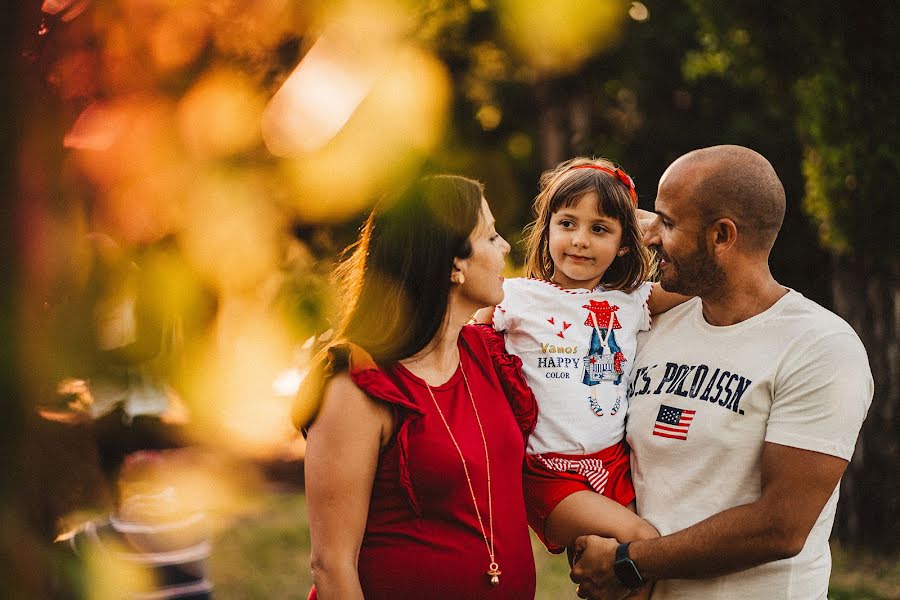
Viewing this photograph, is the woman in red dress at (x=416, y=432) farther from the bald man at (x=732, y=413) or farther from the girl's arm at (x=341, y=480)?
the bald man at (x=732, y=413)

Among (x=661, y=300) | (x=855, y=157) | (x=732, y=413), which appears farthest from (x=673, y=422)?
(x=855, y=157)

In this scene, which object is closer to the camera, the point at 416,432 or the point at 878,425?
the point at 416,432

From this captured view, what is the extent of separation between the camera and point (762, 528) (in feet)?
7.54

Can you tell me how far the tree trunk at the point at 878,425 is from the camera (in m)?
6.75

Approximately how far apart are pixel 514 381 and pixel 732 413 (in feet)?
1.97

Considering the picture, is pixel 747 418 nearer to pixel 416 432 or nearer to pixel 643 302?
pixel 643 302

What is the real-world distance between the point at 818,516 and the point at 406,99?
1487 millimetres

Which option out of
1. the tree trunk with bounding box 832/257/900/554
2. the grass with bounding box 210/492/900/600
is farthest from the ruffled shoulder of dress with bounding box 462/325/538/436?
the tree trunk with bounding box 832/257/900/554

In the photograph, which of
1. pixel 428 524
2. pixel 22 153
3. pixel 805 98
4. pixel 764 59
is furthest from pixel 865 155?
pixel 22 153

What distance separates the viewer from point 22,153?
0.70 meters

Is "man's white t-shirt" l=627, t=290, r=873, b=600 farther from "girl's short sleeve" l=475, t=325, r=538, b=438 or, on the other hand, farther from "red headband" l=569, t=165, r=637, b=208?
"red headband" l=569, t=165, r=637, b=208

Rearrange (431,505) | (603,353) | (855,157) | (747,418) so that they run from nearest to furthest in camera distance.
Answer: (431,505), (747,418), (603,353), (855,157)

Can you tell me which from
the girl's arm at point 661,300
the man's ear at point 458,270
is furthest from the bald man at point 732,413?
the man's ear at point 458,270

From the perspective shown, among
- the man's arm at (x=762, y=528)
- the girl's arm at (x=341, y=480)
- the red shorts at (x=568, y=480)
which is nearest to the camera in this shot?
the girl's arm at (x=341, y=480)
